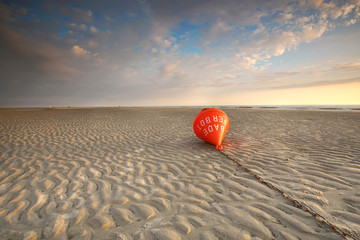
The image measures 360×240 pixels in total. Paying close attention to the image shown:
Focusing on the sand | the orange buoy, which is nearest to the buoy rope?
the sand

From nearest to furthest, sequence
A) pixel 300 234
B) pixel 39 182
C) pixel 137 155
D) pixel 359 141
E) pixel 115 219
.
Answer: pixel 300 234, pixel 115 219, pixel 39 182, pixel 137 155, pixel 359 141

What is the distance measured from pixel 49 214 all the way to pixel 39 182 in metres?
1.42

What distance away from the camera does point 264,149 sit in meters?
5.10

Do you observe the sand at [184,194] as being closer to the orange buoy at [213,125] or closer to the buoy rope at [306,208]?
the buoy rope at [306,208]

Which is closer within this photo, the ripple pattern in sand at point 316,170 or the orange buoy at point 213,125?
the ripple pattern in sand at point 316,170

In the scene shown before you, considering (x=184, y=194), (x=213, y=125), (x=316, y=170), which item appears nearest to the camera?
(x=184, y=194)

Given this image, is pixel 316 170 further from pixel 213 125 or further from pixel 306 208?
pixel 213 125

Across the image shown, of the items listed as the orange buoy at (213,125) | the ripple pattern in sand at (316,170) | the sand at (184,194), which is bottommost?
the sand at (184,194)

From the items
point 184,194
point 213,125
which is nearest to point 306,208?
point 184,194

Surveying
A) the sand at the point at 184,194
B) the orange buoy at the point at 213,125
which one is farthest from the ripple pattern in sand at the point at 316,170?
the orange buoy at the point at 213,125

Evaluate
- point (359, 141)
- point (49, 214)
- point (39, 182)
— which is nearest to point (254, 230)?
point (49, 214)

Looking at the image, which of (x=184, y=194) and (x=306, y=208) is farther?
(x=184, y=194)

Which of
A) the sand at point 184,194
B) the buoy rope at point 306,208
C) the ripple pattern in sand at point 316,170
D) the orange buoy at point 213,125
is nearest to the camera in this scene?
the buoy rope at point 306,208

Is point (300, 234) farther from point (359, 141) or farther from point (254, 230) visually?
point (359, 141)
